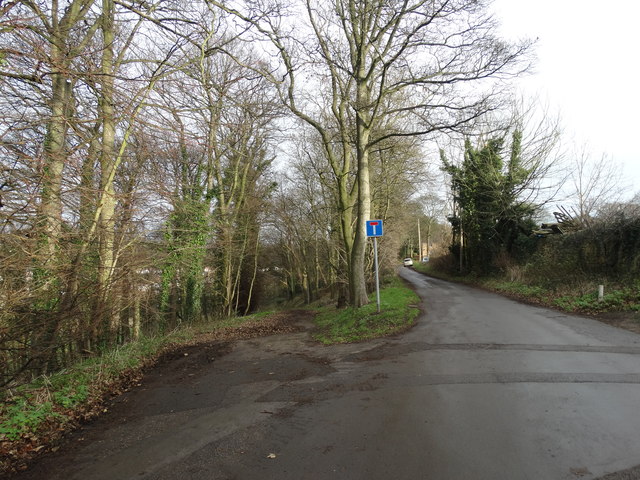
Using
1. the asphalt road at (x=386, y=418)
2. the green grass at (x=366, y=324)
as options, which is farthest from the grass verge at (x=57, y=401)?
the green grass at (x=366, y=324)

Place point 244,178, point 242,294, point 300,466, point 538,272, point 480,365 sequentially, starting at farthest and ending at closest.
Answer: point 242,294
point 244,178
point 538,272
point 480,365
point 300,466

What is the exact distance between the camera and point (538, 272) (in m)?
18.9

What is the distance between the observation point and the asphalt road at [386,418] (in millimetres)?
3555

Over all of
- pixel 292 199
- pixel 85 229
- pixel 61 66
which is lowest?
pixel 85 229

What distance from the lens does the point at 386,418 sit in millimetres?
4551

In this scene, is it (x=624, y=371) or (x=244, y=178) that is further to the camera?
(x=244, y=178)

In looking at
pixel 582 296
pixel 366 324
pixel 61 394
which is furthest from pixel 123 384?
pixel 582 296

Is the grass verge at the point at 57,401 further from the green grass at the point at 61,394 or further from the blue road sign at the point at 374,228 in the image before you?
the blue road sign at the point at 374,228

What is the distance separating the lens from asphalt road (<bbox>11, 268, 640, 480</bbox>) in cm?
355

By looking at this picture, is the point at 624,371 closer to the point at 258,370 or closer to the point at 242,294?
the point at 258,370

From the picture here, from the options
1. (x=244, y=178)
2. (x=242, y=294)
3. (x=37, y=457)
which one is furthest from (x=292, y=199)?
(x=37, y=457)

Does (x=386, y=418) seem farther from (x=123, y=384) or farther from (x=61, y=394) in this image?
(x=123, y=384)

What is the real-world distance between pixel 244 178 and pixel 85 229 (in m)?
14.9

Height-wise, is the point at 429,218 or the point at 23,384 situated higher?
the point at 429,218
